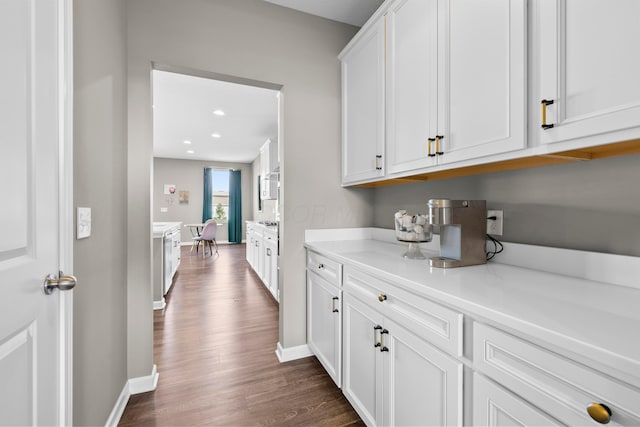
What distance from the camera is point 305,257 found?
216 cm

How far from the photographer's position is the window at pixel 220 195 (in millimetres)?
9359

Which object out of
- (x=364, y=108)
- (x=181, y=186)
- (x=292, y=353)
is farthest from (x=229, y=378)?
(x=181, y=186)

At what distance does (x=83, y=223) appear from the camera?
1.09 metres

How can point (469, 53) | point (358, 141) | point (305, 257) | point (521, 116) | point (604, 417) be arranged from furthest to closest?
1. point (305, 257)
2. point (358, 141)
3. point (469, 53)
4. point (521, 116)
5. point (604, 417)

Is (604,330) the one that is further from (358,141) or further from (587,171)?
(358,141)

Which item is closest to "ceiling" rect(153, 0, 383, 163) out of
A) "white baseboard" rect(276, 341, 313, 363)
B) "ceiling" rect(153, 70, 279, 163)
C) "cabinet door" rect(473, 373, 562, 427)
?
"ceiling" rect(153, 70, 279, 163)

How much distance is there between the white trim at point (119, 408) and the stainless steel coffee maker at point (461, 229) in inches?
70.6

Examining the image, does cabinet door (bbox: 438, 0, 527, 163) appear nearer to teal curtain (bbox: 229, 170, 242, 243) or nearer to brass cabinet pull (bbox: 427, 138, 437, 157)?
brass cabinet pull (bbox: 427, 138, 437, 157)

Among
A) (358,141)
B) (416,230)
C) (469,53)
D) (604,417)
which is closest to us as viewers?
(604,417)

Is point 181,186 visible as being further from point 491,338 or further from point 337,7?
point 491,338

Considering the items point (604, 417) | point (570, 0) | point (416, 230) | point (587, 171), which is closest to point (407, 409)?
point (604, 417)

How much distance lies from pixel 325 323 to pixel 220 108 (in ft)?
12.5

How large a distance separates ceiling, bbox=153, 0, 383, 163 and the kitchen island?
74.8 inches

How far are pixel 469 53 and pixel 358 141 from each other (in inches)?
36.4
